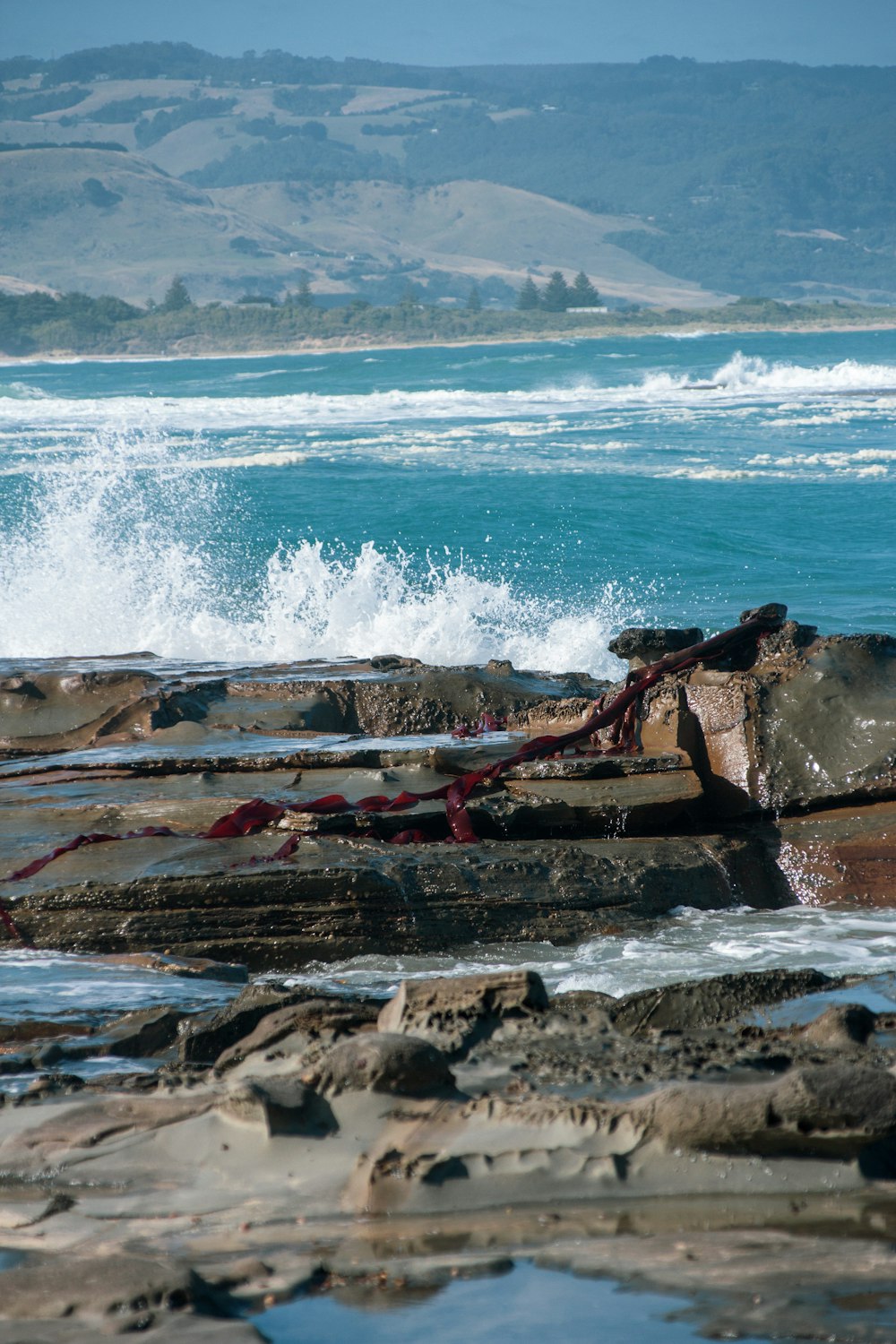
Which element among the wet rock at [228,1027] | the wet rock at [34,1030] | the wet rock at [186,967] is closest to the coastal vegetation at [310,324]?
the wet rock at [186,967]

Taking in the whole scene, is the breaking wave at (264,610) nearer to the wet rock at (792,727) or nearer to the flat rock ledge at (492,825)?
the flat rock ledge at (492,825)

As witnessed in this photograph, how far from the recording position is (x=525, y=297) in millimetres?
143000

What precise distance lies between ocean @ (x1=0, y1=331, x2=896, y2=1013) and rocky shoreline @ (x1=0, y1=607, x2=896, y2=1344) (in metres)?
0.29

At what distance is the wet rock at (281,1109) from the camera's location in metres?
2.96

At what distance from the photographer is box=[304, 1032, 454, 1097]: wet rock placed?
304 centimetres

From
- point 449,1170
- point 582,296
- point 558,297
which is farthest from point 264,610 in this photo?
point 582,296

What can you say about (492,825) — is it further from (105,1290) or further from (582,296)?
(582,296)

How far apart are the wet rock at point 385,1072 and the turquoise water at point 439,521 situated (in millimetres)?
8496

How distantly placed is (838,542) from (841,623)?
5.82 m

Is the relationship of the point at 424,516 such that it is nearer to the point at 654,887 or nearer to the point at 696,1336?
the point at 654,887

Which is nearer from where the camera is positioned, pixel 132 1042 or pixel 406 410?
pixel 132 1042

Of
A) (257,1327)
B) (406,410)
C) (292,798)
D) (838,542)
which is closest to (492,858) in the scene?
(292,798)

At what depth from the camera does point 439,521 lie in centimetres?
2233

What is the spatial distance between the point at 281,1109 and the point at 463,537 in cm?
1808
